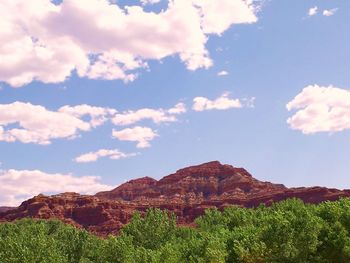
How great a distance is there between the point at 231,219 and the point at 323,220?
2514 centimetres

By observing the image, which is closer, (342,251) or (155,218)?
(342,251)

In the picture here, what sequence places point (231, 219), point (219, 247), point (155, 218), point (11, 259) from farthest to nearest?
point (155, 218) → point (231, 219) → point (11, 259) → point (219, 247)

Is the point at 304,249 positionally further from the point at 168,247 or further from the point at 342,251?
the point at 168,247

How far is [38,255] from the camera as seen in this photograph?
191ft

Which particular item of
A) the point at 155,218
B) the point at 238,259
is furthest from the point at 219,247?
the point at 155,218

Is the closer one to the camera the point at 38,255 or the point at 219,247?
the point at 219,247

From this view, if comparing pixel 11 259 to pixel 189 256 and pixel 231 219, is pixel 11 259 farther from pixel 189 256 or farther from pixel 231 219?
pixel 231 219

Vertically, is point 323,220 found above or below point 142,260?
above

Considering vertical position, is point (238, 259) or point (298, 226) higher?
point (298, 226)

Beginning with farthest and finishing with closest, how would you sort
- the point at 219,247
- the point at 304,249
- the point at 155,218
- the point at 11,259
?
the point at 155,218 → the point at 11,259 → the point at 219,247 → the point at 304,249

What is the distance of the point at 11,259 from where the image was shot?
56.7m

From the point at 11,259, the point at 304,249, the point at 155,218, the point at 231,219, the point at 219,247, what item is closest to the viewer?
the point at 304,249

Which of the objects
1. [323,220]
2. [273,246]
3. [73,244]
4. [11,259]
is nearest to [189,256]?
[273,246]

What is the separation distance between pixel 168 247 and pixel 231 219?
22339 millimetres
